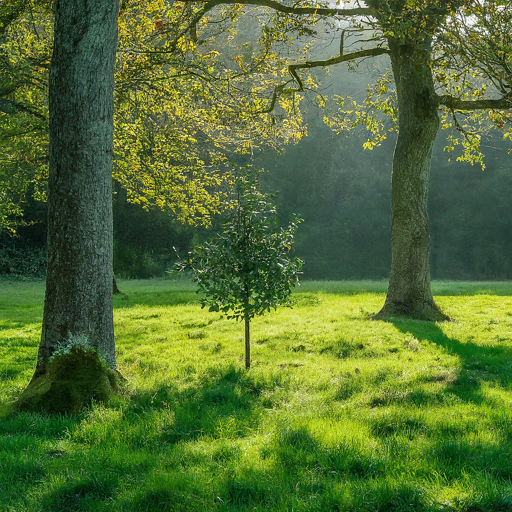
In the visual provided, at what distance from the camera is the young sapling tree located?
7.49 m

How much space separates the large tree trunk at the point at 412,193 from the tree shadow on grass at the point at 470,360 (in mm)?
1166

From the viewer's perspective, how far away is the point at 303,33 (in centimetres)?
1202

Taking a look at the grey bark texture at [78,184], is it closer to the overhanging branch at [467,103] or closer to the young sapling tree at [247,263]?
the young sapling tree at [247,263]

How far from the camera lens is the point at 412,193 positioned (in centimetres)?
1255

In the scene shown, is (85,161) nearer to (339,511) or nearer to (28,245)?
(339,511)

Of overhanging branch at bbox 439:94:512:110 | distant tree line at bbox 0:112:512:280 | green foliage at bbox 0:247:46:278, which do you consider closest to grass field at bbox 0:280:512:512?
overhanging branch at bbox 439:94:512:110

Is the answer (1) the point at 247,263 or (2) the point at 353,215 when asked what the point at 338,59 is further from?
(2) the point at 353,215

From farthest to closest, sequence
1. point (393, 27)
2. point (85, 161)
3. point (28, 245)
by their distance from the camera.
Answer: point (28, 245)
point (393, 27)
point (85, 161)

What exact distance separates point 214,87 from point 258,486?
10.9 m

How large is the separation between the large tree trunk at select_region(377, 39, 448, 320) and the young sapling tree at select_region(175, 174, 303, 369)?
5.70 meters

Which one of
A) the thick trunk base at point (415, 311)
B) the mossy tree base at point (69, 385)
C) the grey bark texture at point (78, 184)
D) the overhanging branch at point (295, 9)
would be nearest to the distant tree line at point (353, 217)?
the overhanging branch at point (295, 9)

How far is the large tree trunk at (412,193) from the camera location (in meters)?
12.3

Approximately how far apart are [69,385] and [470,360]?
248 inches

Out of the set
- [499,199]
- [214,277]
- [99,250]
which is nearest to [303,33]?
[214,277]
